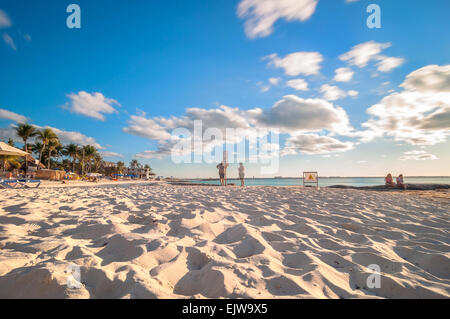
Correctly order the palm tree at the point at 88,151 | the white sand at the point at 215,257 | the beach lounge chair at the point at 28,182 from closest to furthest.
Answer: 1. the white sand at the point at 215,257
2. the beach lounge chair at the point at 28,182
3. the palm tree at the point at 88,151

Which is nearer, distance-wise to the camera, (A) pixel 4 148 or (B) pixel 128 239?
(B) pixel 128 239

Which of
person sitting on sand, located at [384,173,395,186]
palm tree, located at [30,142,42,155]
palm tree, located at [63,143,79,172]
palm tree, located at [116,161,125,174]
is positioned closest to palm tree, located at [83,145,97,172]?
palm tree, located at [63,143,79,172]

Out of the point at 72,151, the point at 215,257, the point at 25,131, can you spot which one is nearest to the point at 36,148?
the point at 72,151

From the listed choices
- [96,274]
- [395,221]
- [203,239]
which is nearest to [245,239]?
[203,239]

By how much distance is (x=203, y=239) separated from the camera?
219cm

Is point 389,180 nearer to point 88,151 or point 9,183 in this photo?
point 9,183

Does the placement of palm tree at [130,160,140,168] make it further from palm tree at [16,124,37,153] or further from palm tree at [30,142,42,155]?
palm tree at [16,124,37,153]

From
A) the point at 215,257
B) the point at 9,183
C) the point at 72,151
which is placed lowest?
the point at 215,257

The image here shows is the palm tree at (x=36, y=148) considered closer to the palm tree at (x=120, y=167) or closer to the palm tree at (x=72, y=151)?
the palm tree at (x=72, y=151)

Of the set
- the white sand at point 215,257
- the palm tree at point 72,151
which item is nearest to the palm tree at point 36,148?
the palm tree at point 72,151

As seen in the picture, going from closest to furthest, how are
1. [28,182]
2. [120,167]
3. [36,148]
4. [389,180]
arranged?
1. [28,182]
2. [389,180]
3. [36,148]
4. [120,167]
